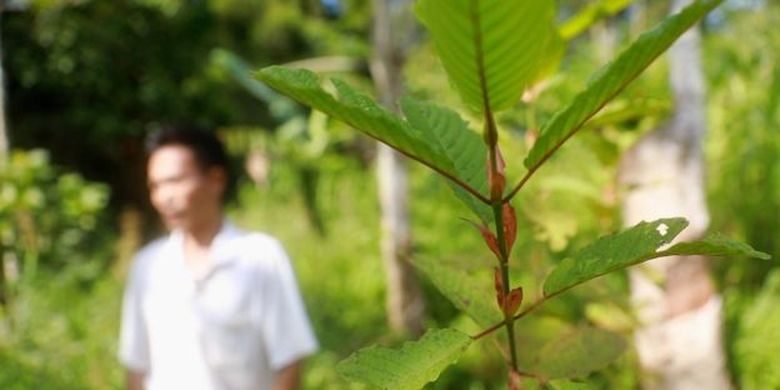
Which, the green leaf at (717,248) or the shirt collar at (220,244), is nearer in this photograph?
the green leaf at (717,248)

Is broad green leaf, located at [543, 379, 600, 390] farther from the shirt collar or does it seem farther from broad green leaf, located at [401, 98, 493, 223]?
the shirt collar

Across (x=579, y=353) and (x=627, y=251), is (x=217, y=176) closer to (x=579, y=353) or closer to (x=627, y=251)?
(x=579, y=353)

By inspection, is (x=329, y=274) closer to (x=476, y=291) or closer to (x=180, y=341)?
(x=180, y=341)

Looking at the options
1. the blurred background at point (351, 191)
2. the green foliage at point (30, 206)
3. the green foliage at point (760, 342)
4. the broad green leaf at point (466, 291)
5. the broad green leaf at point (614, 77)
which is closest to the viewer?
the broad green leaf at point (614, 77)

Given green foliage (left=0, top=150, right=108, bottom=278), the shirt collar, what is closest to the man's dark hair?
the shirt collar

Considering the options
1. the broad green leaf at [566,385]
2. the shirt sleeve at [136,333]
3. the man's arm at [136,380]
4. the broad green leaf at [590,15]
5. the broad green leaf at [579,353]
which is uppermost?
the broad green leaf at [590,15]

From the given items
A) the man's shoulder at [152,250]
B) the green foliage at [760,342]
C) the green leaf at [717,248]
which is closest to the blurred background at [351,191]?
the green foliage at [760,342]

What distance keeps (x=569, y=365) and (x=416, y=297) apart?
363cm

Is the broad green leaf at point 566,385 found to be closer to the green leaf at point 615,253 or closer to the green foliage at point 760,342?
the green leaf at point 615,253

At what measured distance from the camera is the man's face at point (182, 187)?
197 centimetres

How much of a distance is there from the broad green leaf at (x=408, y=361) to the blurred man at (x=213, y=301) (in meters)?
1.25

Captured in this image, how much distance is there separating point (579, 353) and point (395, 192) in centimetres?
371

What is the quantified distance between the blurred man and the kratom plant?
4.02 ft

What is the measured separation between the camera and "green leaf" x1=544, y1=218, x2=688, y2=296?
648 millimetres
